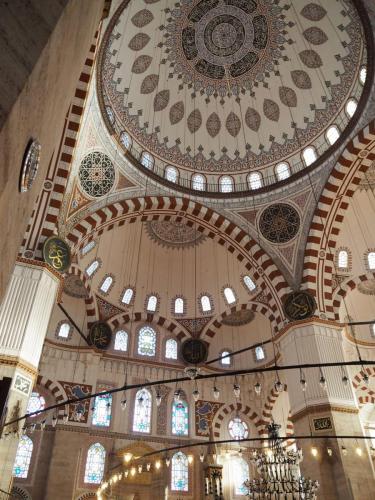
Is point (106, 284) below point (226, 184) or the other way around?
below

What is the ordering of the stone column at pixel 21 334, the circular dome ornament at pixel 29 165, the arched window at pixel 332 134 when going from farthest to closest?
the arched window at pixel 332 134 → the stone column at pixel 21 334 → the circular dome ornament at pixel 29 165

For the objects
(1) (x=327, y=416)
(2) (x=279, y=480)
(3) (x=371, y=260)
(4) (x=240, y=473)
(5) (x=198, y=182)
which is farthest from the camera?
(4) (x=240, y=473)

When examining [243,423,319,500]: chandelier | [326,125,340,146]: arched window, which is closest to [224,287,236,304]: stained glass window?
[326,125,340,146]: arched window

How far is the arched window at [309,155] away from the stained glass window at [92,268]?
7418 mm

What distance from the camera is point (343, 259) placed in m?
13.0

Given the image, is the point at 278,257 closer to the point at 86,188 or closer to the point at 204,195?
the point at 204,195

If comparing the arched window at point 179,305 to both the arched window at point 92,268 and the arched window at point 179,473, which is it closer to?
the arched window at point 92,268

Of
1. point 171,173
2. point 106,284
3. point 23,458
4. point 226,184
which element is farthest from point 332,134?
point 23,458

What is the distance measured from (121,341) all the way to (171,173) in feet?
19.9

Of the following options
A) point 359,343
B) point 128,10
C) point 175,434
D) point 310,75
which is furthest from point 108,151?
point 359,343

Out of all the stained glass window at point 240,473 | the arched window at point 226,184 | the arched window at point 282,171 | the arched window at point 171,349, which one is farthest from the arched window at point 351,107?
the stained glass window at point 240,473

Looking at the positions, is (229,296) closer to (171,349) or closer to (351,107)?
(171,349)

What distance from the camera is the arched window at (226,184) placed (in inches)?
534

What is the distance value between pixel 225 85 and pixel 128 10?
3.65 m
